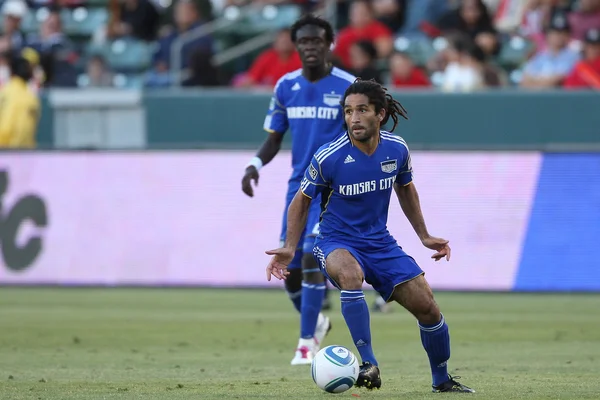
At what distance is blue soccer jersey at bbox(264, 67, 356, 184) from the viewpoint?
33.4 ft

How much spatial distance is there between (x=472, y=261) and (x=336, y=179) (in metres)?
8.50

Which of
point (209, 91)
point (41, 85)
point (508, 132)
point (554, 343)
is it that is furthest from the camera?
point (41, 85)

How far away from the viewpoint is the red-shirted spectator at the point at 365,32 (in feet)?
63.3

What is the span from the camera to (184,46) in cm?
2114

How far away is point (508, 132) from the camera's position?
60.3 feet

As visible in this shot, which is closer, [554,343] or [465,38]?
[554,343]

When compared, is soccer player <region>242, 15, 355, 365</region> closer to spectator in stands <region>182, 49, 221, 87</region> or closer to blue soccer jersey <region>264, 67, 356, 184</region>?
blue soccer jersey <region>264, 67, 356, 184</region>

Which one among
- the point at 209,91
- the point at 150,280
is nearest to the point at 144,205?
the point at 150,280

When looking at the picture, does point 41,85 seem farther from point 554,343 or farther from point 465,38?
point 554,343

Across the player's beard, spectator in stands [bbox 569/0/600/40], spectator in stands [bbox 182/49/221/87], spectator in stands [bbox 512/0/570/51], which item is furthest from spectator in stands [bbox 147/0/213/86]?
the player's beard

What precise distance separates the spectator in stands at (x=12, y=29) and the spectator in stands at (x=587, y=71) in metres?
9.59

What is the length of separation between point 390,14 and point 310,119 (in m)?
10.7

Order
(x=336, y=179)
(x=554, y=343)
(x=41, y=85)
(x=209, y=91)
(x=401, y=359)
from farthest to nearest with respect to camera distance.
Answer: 1. (x=41, y=85)
2. (x=209, y=91)
3. (x=554, y=343)
4. (x=401, y=359)
5. (x=336, y=179)

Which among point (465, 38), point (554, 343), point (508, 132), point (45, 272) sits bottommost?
point (45, 272)
